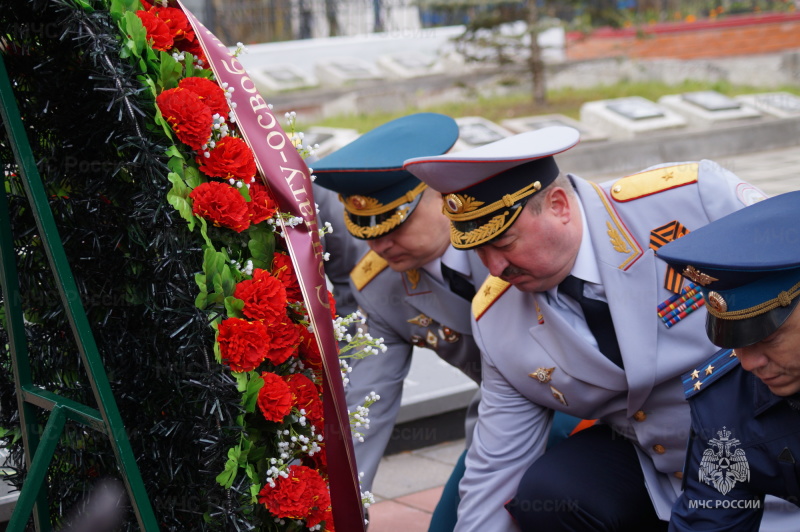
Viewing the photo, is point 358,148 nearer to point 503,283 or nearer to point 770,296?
point 503,283

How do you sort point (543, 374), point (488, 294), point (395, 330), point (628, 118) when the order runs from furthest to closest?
point (628, 118) < point (395, 330) < point (488, 294) < point (543, 374)

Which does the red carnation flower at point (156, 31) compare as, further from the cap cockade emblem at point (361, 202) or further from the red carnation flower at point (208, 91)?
the cap cockade emblem at point (361, 202)

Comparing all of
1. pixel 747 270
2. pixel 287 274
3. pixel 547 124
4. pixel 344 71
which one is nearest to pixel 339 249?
pixel 287 274

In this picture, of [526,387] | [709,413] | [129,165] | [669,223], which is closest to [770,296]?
[709,413]

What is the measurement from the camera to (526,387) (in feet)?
8.07

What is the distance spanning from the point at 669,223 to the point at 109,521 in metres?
1.45

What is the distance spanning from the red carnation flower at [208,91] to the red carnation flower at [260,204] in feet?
0.52

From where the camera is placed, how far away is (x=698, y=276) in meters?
1.78

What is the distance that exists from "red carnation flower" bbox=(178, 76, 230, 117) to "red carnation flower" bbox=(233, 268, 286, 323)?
1.07 ft

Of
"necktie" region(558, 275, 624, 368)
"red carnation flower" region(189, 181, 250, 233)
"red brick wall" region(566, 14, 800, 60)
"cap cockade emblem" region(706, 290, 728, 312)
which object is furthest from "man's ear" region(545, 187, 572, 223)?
"red brick wall" region(566, 14, 800, 60)

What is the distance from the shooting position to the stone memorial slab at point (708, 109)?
9.69 metres

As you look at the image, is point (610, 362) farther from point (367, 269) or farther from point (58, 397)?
point (58, 397)

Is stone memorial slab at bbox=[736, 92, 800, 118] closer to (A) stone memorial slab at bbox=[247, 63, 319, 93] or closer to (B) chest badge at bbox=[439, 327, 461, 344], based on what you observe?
(A) stone memorial slab at bbox=[247, 63, 319, 93]

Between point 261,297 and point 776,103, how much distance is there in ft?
32.2
